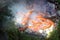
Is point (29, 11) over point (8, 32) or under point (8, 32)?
over

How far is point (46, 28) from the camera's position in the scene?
5.43m

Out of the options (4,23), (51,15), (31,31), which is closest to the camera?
(4,23)

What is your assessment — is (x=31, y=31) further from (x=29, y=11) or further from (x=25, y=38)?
(x=29, y=11)

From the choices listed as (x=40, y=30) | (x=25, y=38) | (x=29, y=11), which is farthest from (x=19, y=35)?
Result: (x=29, y=11)

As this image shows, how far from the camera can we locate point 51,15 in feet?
19.0

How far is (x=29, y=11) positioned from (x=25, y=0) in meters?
0.30

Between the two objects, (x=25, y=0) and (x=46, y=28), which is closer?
(x=46, y=28)

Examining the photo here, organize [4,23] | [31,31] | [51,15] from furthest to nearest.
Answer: [51,15], [31,31], [4,23]

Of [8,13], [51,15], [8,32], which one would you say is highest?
[51,15]

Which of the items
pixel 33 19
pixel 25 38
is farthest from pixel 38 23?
pixel 25 38

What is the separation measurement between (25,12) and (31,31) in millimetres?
600

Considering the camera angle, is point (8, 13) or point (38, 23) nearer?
point (8, 13)

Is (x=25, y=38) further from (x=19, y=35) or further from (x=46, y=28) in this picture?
(x=46, y=28)

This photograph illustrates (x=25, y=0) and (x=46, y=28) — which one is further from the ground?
(x=25, y=0)
